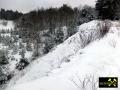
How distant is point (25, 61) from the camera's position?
15.3 m

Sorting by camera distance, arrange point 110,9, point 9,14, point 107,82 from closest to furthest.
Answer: point 107,82, point 110,9, point 9,14

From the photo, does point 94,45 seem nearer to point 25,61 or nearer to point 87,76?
point 87,76

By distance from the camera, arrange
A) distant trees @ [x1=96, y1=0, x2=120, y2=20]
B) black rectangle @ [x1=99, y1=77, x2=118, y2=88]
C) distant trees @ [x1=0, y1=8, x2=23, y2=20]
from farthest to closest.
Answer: distant trees @ [x1=0, y1=8, x2=23, y2=20] < distant trees @ [x1=96, y1=0, x2=120, y2=20] < black rectangle @ [x1=99, y1=77, x2=118, y2=88]

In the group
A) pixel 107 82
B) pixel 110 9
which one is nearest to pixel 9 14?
pixel 110 9

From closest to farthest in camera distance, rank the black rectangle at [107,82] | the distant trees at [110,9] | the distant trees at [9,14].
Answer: the black rectangle at [107,82] → the distant trees at [110,9] → the distant trees at [9,14]

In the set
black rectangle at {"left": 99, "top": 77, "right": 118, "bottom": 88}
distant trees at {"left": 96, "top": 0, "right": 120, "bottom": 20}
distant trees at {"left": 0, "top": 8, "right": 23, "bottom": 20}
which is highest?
distant trees at {"left": 0, "top": 8, "right": 23, "bottom": 20}

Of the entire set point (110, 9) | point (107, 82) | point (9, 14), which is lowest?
point (107, 82)

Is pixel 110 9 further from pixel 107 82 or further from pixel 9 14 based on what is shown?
pixel 9 14

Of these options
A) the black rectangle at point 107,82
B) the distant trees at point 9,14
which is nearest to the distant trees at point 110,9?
the black rectangle at point 107,82

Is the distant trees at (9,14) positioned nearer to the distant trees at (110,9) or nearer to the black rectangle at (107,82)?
the distant trees at (110,9)

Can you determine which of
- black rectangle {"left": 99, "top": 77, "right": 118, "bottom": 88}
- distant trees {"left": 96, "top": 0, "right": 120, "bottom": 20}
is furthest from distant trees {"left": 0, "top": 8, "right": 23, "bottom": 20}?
black rectangle {"left": 99, "top": 77, "right": 118, "bottom": 88}

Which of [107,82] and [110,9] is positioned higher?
[110,9]

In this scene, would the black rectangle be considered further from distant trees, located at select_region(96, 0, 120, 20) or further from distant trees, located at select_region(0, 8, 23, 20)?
distant trees, located at select_region(0, 8, 23, 20)

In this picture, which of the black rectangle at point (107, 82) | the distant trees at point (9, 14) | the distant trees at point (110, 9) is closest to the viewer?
the black rectangle at point (107, 82)
